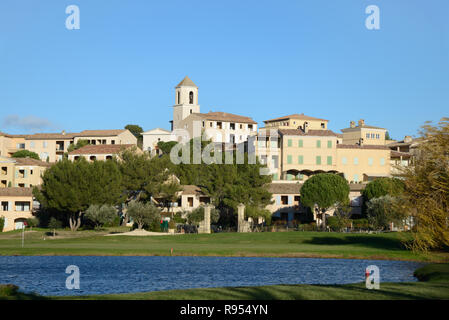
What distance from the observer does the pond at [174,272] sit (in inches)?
1337

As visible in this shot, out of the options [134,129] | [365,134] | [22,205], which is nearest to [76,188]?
[22,205]

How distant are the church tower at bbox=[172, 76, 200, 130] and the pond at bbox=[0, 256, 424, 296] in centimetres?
11518

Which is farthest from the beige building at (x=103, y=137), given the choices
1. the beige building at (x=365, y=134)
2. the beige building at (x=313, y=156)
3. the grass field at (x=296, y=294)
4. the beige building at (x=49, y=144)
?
the grass field at (x=296, y=294)

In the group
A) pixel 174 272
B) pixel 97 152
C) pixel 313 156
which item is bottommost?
pixel 174 272

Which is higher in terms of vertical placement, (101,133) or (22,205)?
(101,133)

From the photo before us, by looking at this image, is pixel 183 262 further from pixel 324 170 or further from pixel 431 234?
pixel 324 170

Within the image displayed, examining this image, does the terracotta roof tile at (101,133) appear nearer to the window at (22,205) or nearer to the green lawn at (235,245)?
the window at (22,205)

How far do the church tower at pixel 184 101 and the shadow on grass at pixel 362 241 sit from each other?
10242cm

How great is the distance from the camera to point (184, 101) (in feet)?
544

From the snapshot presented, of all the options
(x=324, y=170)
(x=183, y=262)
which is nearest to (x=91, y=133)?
(x=324, y=170)

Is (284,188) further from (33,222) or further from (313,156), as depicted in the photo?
(33,222)

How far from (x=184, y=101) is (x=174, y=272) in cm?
12777

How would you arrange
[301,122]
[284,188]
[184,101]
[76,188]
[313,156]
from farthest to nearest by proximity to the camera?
[184,101], [301,122], [313,156], [284,188], [76,188]
